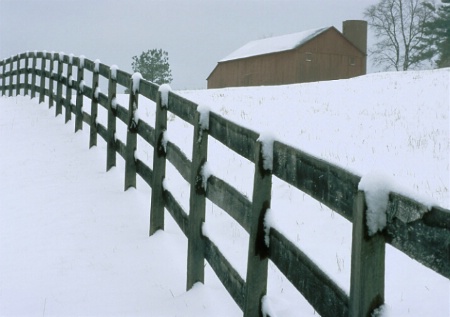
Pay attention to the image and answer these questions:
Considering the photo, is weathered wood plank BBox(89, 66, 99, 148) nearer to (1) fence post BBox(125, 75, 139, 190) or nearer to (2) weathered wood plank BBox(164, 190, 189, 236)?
(1) fence post BBox(125, 75, 139, 190)

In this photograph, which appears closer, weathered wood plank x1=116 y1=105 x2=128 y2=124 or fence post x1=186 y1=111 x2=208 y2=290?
fence post x1=186 y1=111 x2=208 y2=290

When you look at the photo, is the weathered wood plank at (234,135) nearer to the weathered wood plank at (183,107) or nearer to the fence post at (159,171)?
the weathered wood plank at (183,107)

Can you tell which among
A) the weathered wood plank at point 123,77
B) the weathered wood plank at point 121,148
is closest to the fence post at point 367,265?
the weathered wood plank at point 121,148

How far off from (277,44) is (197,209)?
146 feet

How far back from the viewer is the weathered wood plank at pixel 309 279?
96.3 inches

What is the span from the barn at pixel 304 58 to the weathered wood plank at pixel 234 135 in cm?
4089

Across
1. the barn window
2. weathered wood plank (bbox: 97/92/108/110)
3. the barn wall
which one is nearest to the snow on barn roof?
the barn wall

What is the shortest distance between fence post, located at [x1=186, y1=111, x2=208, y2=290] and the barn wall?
4066 cm

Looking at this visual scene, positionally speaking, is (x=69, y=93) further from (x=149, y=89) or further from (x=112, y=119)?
(x=149, y=89)

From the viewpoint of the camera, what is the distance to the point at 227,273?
394 centimetres

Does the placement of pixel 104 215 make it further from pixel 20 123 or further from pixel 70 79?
pixel 20 123

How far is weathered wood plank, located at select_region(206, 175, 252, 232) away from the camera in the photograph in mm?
3659

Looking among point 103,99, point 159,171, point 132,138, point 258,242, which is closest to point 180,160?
point 159,171

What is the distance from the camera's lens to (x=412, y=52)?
186 feet
